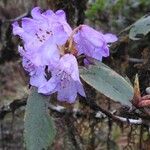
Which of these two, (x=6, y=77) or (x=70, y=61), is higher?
(x=70, y=61)

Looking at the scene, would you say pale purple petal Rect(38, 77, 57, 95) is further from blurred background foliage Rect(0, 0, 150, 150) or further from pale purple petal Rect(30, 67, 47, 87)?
blurred background foliage Rect(0, 0, 150, 150)

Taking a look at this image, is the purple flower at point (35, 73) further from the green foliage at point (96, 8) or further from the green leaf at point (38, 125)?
the green foliage at point (96, 8)

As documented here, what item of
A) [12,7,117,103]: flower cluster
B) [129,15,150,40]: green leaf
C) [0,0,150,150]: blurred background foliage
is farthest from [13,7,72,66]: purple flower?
[129,15,150,40]: green leaf

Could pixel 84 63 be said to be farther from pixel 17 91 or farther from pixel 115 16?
pixel 17 91

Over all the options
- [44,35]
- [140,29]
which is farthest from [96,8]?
[44,35]

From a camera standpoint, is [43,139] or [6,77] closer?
[43,139]

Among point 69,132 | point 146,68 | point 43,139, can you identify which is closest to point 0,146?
point 69,132
